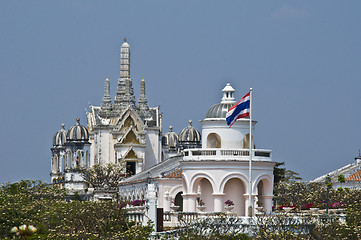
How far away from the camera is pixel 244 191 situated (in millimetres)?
76562

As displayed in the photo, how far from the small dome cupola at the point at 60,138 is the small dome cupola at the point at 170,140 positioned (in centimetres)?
1374

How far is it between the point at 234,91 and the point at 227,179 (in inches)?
310

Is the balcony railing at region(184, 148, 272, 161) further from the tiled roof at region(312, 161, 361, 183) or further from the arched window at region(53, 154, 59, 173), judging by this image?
the arched window at region(53, 154, 59, 173)

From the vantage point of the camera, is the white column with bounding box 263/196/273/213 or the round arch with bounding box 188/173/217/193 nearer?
the round arch with bounding box 188/173/217/193

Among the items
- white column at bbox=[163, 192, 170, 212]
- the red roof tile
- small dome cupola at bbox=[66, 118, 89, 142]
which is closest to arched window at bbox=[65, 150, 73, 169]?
small dome cupola at bbox=[66, 118, 89, 142]

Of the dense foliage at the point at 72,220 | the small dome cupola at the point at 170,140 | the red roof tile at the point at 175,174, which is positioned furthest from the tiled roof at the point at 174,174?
the small dome cupola at the point at 170,140

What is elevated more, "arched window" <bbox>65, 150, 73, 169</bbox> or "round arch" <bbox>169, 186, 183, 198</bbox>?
"arched window" <bbox>65, 150, 73, 169</bbox>

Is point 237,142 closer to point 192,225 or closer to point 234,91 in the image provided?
point 234,91

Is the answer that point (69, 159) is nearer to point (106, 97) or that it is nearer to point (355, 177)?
point (106, 97)

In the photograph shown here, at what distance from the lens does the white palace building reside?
76188 mm

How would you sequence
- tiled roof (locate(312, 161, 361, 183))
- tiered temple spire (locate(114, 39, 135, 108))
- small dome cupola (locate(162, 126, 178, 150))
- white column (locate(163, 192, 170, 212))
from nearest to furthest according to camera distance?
1. white column (locate(163, 192, 170, 212))
2. tiled roof (locate(312, 161, 361, 183))
3. tiered temple spire (locate(114, 39, 135, 108))
4. small dome cupola (locate(162, 126, 178, 150))

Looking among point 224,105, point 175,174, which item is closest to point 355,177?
point 175,174

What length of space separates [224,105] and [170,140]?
78.8 meters

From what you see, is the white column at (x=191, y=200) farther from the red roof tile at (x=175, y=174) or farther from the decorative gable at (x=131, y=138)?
the decorative gable at (x=131, y=138)
